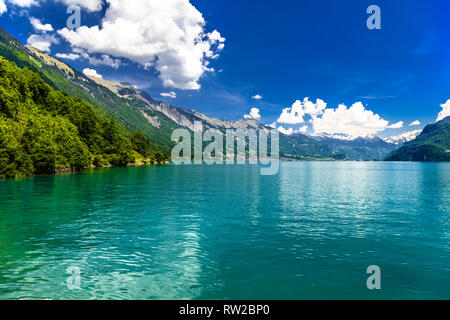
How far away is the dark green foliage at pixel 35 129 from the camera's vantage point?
8494 cm

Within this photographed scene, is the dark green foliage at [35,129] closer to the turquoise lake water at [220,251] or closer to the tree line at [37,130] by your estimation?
the tree line at [37,130]

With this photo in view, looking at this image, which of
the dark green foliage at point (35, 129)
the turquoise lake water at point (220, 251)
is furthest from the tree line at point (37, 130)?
the turquoise lake water at point (220, 251)

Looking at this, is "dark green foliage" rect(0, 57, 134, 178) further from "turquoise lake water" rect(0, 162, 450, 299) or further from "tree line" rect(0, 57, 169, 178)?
"turquoise lake water" rect(0, 162, 450, 299)

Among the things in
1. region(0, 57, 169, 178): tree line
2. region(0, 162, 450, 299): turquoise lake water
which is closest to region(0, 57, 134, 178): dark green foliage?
region(0, 57, 169, 178): tree line

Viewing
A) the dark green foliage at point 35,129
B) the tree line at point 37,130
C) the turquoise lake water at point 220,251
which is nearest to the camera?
the turquoise lake water at point 220,251

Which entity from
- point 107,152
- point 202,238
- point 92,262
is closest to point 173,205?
point 202,238

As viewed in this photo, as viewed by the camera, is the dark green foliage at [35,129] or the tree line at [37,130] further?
the tree line at [37,130]

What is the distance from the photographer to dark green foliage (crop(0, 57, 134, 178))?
84.9 metres

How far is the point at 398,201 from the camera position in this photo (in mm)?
53844

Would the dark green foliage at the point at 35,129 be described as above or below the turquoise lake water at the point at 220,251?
above

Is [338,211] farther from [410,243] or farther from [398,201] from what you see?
[398,201]

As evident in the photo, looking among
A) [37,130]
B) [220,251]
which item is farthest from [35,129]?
[220,251]
